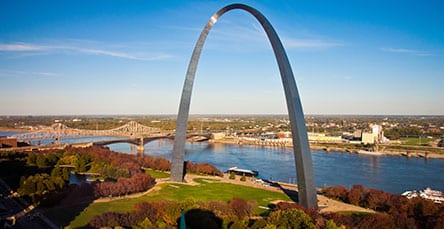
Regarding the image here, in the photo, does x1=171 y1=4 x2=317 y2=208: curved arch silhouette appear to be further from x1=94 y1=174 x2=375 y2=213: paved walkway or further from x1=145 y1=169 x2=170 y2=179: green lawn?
x1=145 y1=169 x2=170 y2=179: green lawn

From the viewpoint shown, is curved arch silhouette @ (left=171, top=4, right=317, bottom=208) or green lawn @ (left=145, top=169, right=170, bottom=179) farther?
green lawn @ (left=145, top=169, right=170, bottom=179)

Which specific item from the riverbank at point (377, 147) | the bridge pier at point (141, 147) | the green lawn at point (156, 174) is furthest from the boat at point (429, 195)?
the bridge pier at point (141, 147)

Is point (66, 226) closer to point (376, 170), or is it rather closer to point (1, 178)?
point (1, 178)

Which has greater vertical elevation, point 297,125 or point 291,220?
point 297,125

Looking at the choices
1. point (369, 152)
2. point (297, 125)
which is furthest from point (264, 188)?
point (369, 152)

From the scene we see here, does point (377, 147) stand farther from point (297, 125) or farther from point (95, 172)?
point (297, 125)

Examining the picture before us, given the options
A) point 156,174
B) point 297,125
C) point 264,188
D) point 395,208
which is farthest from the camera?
point 156,174

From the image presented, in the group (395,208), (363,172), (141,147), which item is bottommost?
(363,172)

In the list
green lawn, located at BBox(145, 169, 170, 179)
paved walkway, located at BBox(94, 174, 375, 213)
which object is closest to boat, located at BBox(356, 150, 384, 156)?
paved walkway, located at BBox(94, 174, 375, 213)
